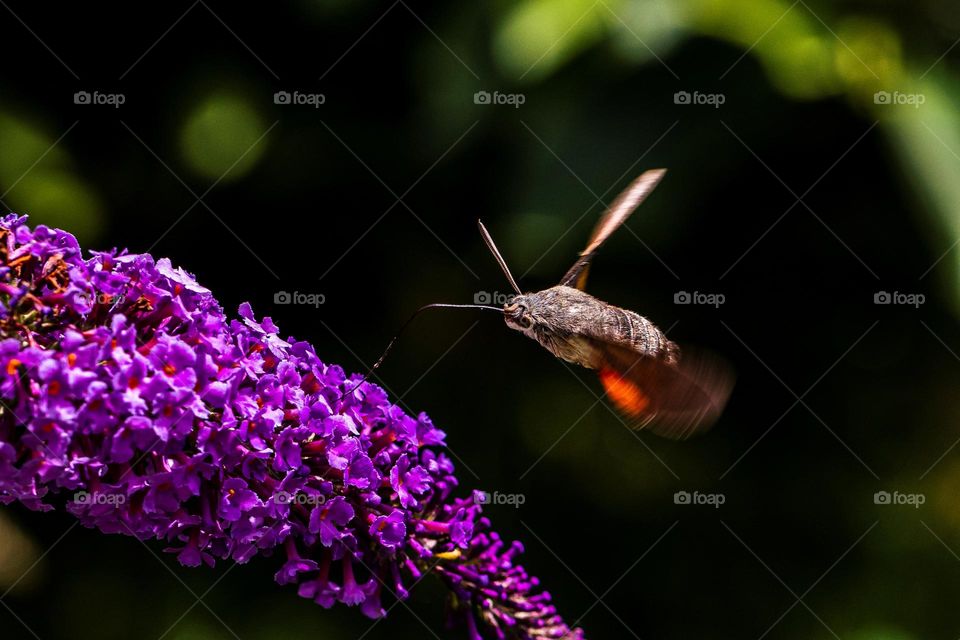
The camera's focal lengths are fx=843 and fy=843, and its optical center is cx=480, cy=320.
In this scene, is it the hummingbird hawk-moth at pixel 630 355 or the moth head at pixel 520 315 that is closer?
the hummingbird hawk-moth at pixel 630 355

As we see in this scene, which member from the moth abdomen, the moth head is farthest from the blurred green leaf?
the moth abdomen

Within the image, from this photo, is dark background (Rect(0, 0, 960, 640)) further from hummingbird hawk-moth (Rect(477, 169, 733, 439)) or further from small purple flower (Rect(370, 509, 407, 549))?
small purple flower (Rect(370, 509, 407, 549))

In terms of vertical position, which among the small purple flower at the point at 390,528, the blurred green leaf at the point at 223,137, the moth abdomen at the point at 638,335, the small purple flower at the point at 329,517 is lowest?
the small purple flower at the point at 329,517

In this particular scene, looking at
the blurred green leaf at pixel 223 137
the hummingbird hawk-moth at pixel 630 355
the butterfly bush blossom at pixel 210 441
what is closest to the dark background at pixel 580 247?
the blurred green leaf at pixel 223 137

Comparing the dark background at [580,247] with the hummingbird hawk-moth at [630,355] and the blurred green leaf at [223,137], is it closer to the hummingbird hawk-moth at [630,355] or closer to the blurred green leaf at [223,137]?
the blurred green leaf at [223,137]

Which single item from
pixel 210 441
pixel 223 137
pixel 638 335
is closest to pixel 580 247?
pixel 638 335

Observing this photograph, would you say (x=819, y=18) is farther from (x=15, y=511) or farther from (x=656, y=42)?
(x=15, y=511)
